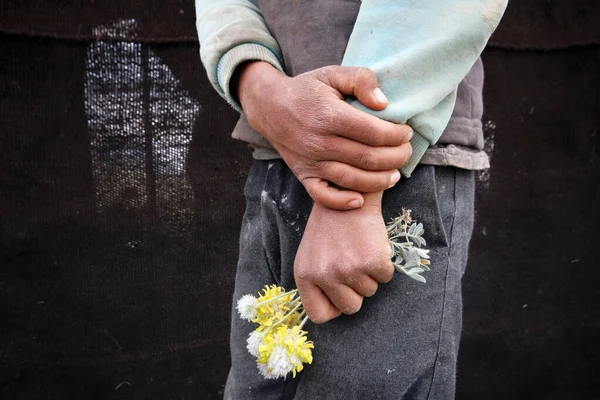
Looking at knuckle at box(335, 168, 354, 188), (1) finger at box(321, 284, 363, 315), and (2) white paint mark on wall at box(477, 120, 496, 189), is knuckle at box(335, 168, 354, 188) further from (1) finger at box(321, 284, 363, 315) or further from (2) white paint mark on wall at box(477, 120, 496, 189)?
(2) white paint mark on wall at box(477, 120, 496, 189)

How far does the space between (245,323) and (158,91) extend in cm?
90

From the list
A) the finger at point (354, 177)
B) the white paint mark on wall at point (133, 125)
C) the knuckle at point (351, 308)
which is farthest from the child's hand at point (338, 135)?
the white paint mark on wall at point (133, 125)

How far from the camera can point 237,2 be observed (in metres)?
0.77

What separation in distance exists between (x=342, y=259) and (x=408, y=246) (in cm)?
9

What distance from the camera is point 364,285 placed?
2.00ft

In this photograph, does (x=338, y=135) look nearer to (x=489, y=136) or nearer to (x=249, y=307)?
(x=249, y=307)

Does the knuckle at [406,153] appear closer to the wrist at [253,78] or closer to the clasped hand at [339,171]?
the clasped hand at [339,171]

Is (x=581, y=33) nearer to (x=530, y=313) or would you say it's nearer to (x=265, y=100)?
(x=530, y=313)

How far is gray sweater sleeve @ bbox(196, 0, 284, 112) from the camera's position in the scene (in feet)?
2.29


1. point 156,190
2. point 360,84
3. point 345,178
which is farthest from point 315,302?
point 156,190

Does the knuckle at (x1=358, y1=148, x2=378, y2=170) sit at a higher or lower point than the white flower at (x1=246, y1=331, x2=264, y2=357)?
higher

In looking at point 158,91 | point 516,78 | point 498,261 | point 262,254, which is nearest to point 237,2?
point 262,254

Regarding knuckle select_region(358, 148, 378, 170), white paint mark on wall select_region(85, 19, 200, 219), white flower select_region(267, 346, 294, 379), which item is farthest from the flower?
white paint mark on wall select_region(85, 19, 200, 219)

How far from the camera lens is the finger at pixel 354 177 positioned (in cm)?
59
